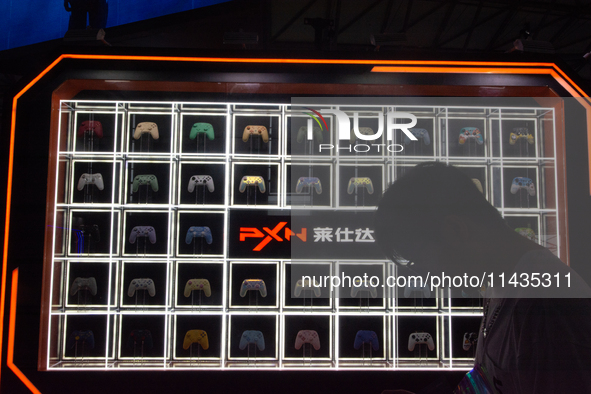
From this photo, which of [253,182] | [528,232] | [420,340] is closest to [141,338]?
[253,182]

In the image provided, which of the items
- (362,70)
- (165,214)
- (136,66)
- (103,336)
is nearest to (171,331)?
(103,336)

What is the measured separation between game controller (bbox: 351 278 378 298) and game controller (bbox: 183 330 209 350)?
1262 mm

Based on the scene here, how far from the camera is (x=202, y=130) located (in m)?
2.88

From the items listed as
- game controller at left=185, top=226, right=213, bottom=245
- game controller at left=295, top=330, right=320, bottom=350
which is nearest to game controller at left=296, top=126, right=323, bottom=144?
game controller at left=185, top=226, right=213, bottom=245

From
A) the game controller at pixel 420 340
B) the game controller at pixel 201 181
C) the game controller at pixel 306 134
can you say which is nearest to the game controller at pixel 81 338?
the game controller at pixel 201 181

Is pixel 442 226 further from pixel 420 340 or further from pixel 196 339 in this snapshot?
pixel 196 339

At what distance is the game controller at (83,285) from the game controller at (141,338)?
0.47 meters

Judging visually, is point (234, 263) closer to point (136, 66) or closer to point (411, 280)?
point (411, 280)

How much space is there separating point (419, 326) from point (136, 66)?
3.16 meters

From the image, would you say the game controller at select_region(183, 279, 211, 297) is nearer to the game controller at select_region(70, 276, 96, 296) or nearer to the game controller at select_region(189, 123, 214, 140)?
the game controller at select_region(70, 276, 96, 296)

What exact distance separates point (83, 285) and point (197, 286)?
914mm

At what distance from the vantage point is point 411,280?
108 inches

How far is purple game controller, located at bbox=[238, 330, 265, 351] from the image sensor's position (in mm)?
2734

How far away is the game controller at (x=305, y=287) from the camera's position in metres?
2.76
